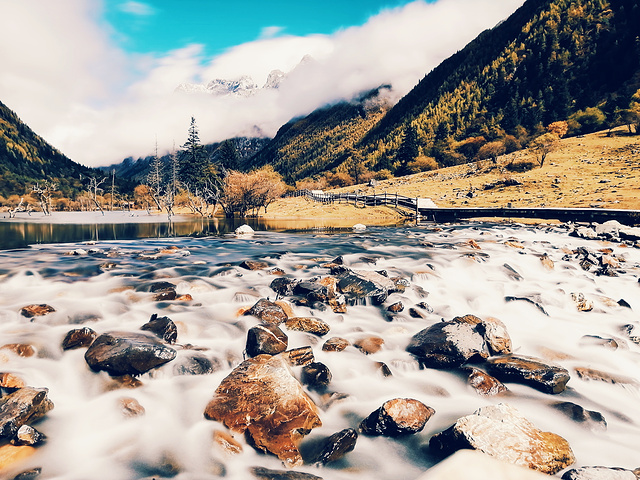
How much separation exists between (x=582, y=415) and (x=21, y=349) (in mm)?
9113

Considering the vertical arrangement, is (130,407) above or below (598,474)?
above

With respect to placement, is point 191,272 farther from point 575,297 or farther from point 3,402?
point 575,297

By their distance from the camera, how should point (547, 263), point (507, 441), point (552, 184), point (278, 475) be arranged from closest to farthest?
point (278, 475) < point (507, 441) < point (547, 263) < point (552, 184)

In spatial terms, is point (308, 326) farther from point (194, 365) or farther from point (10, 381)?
point (10, 381)

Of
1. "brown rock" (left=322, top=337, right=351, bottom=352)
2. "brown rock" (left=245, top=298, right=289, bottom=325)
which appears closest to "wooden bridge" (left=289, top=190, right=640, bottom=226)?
"brown rock" (left=322, top=337, right=351, bottom=352)

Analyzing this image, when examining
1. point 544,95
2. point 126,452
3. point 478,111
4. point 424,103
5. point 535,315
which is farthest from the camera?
point 424,103

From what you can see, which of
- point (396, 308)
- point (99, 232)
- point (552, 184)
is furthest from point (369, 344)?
point (552, 184)

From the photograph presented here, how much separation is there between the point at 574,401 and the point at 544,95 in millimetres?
160555

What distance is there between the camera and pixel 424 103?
7643 inches

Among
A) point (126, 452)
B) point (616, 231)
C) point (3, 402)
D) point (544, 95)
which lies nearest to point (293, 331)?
point (126, 452)

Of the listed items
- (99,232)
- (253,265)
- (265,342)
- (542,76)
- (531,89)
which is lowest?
(265,342)

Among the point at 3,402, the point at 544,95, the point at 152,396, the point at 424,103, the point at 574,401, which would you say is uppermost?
the point at 424,103

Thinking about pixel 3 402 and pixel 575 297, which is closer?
pixel 3 402

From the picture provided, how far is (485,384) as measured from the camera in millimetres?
5711
